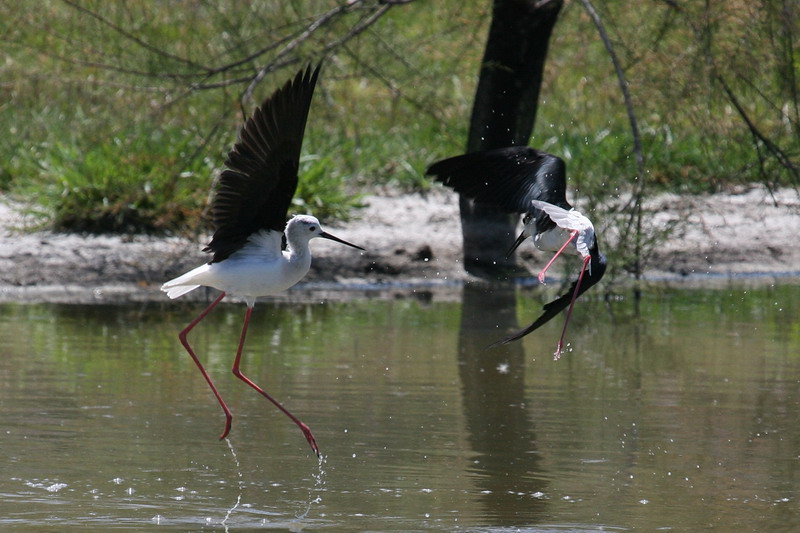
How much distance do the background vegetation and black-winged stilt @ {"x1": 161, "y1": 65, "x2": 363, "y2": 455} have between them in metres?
3.41

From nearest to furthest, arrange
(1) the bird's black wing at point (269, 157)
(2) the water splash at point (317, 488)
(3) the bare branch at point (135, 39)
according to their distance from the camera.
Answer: (2) the water splash at point (317, 488) < (1) the bird's black wing at point (269, 157) < (3) the bare branch at point (135, 39)

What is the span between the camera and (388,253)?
36.2 feet

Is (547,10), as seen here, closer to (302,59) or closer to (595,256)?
(302,59)

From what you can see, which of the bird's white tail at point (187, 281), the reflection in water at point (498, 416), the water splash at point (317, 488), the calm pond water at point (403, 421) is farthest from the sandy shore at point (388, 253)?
the water splash at point (317, 488)

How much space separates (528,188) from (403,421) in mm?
1218

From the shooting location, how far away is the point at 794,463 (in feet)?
18.0

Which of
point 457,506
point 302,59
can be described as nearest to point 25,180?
point 302,59

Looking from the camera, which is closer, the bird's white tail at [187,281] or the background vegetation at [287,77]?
the bird's white tail at [187,281]

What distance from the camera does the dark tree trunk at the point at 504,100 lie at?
1046 centimetres

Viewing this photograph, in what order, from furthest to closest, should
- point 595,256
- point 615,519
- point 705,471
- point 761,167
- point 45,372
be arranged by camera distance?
1. point 761,167
2. point 45,372
3. point 595,256
4. point 705,471
5. point 615,519

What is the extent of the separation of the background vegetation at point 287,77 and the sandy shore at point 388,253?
27 cm

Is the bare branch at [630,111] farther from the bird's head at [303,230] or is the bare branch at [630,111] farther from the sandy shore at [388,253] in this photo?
the bird's head at [303,230]

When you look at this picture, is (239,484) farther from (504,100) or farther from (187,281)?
(504,100)

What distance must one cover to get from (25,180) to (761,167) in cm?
595
